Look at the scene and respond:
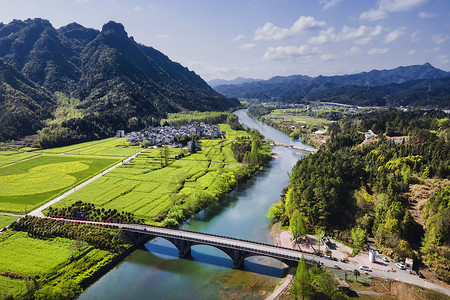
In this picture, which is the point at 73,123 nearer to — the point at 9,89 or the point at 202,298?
the point at 9,89

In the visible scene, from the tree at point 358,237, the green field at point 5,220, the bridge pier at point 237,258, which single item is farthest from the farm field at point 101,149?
the tree at point 358,237

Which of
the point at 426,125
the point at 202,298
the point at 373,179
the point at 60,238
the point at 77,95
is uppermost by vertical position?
the point at 77,95

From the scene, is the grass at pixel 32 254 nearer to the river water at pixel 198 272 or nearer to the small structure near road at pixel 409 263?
the river water at pixel 198 272

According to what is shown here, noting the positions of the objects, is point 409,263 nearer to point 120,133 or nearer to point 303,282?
point 303,282

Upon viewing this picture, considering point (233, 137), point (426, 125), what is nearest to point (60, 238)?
point (233, 137)

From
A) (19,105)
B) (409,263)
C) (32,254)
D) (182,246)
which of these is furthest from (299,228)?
(19,105)

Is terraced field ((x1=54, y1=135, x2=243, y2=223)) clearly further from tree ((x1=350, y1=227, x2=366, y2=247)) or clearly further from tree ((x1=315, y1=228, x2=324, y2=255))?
tree ((x1=350, y1=227, x2=366, y2=247))
